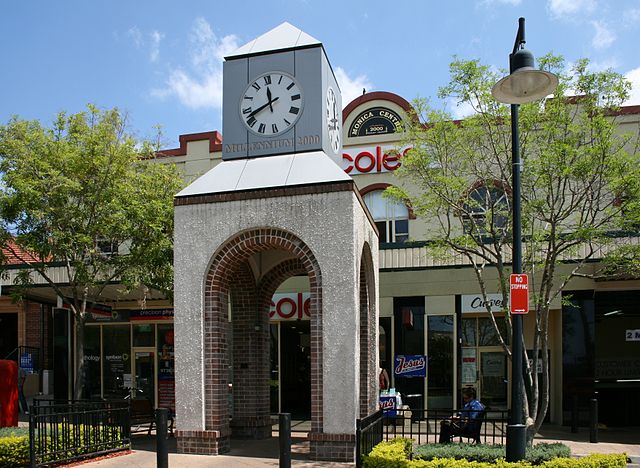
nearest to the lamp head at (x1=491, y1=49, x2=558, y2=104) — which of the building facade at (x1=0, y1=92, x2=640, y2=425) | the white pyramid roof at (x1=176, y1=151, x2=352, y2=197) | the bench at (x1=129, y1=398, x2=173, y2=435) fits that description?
the white pyramid roof at (x1=176, y1=151, x2=352, y2=197)

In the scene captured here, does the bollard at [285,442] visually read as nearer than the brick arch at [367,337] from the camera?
Yes

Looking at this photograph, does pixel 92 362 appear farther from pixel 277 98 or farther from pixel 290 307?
pixel 277 98

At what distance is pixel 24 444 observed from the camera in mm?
10266

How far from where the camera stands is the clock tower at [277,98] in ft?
36.1

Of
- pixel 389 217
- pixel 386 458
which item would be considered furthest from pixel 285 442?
pixel 389 217

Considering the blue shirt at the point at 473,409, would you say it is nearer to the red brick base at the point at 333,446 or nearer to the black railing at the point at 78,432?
the red brick base at the point at 333,446

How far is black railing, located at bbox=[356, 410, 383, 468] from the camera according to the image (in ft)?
27.9

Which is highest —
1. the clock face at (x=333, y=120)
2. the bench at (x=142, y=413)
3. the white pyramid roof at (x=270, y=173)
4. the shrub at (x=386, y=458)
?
the clock face at (x=333, y=120)

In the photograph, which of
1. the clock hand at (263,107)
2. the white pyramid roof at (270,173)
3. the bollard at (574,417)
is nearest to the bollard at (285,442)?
the white pyramid roof at (270,173)

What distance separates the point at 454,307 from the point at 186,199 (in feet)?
31.2

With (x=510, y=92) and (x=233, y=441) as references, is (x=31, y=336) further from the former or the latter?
(x=510, y=92)

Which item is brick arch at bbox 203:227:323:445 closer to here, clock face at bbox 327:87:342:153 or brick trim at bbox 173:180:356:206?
brick trim at bbox 173:180:356:206

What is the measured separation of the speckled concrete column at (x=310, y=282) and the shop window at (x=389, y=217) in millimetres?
8350

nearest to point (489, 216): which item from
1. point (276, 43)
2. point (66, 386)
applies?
point (276, 43)
